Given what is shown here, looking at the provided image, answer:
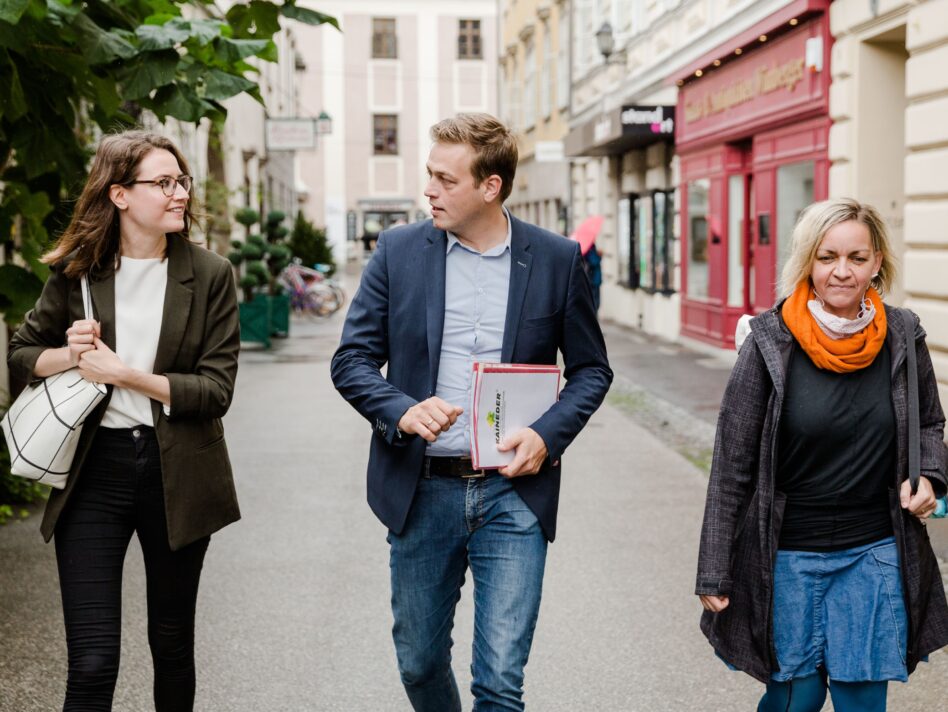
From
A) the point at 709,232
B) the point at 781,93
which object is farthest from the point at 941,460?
the point at 709,232

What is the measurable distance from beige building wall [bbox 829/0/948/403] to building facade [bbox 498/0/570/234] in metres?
13.4

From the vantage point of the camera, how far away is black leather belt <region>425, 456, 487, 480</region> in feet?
11.2

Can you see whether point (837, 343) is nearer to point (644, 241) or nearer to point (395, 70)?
point (644, 241)

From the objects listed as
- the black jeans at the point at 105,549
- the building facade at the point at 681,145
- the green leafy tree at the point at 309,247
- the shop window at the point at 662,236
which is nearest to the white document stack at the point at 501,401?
the black jeans at the point at 105,549

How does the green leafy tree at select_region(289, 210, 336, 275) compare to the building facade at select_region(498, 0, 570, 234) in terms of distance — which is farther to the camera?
the green leafy tree at select_region(289, 210, 336, 275)

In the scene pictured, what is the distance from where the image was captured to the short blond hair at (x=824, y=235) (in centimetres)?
333

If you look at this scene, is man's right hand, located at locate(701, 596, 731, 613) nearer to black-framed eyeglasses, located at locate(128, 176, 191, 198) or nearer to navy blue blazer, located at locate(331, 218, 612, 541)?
navy blue blazer, located at locate(331, 218, 612, 541)

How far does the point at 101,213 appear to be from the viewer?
3541 mm

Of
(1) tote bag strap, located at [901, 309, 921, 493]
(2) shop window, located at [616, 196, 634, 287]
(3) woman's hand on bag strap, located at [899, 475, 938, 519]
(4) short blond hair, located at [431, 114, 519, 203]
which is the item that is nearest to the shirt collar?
(4) short blond hair, located at [431, 114, 519, 203]

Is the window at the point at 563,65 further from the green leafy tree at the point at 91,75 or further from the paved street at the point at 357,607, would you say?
the green leafy tree at the point at 91,75

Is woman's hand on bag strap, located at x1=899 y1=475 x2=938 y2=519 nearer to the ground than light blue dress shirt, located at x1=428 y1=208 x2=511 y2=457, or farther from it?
nearer to the ground

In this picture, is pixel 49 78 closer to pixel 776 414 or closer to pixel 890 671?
pixel 776 414

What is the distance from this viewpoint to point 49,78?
5.59 meters

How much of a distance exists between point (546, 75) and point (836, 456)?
A: 1218 inches
